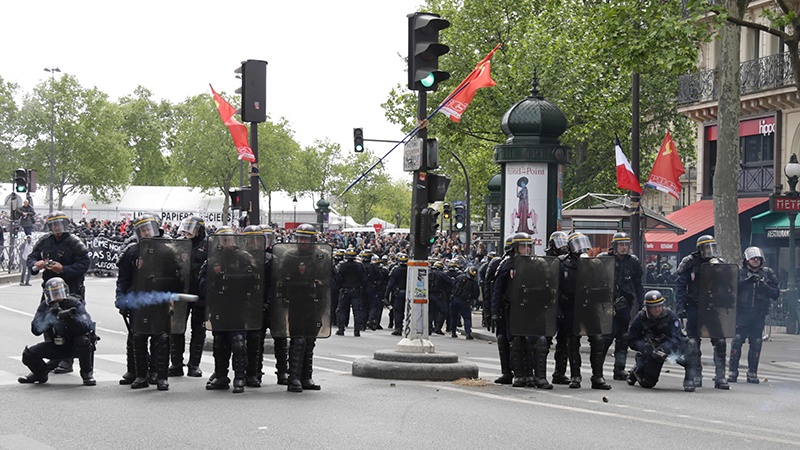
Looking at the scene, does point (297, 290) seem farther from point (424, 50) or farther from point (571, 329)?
point (571, 329)

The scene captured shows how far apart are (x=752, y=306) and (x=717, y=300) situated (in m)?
0.90

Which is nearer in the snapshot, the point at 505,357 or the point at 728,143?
the point at 505,357

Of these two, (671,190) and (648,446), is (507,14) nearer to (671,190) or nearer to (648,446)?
(671,190)

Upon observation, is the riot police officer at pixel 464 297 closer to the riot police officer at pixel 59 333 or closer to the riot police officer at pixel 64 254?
the riot police officer at pixel 64 254

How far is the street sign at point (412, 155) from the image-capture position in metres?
14.3

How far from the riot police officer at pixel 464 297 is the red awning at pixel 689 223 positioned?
39.5 feet

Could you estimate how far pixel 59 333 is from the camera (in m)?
12.2

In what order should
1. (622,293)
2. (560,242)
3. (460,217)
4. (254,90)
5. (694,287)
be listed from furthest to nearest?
(460,217)
(254,90)
(622,293)
(694,287)
(560,242)

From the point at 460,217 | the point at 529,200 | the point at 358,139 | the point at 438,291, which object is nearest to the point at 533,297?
the point at 529,200

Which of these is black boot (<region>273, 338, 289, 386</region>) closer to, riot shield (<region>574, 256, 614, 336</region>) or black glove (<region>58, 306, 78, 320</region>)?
black glove (<region>58, 306, 78, 320</region>)

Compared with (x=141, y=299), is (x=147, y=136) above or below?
above

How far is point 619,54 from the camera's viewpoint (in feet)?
72.3

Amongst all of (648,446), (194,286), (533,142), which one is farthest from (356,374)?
(533,142)

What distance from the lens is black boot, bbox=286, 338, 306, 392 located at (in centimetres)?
1214
